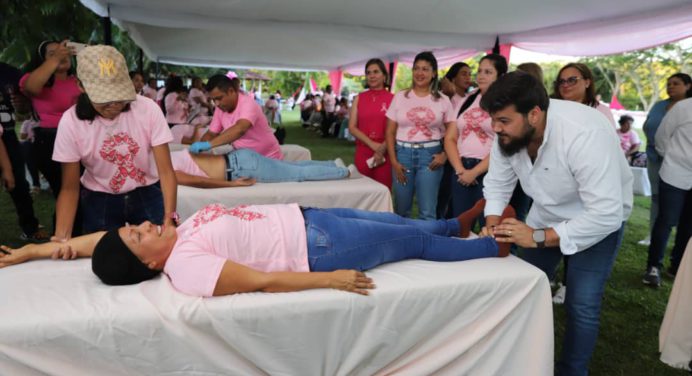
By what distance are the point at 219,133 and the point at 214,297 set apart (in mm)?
2162

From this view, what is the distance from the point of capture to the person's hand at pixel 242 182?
9.78 feet

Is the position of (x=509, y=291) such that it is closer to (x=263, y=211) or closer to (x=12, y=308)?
(x=263, y=211)

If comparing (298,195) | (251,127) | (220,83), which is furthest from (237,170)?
(220,83)

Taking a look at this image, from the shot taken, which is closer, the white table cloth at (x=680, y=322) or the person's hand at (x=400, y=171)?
the white table cloth at (x=680, y=322)

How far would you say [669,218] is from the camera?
9.48ft

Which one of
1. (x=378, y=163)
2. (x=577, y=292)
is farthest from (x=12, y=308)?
(x=378, y=163)

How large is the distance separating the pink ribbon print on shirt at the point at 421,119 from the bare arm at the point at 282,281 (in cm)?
154

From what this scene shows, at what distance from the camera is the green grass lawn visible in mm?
2053

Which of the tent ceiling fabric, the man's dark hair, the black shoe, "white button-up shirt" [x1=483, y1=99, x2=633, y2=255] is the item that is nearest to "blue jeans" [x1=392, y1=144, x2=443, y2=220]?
"white button-up shirt" [x1=483, y1=99, x2=633, y2=255]

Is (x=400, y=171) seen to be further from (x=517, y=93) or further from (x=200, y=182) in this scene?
(x=517, y=93)

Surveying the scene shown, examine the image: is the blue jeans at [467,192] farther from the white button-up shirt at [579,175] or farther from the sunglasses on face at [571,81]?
the white button-up shirt at [579,175]

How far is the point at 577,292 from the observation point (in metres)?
1.62

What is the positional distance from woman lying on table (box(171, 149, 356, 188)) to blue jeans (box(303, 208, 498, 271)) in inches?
52.0

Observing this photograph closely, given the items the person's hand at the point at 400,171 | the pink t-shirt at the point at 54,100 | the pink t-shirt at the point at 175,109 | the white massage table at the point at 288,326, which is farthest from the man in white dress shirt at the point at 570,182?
the pink t-shirt at the point at 175,109
